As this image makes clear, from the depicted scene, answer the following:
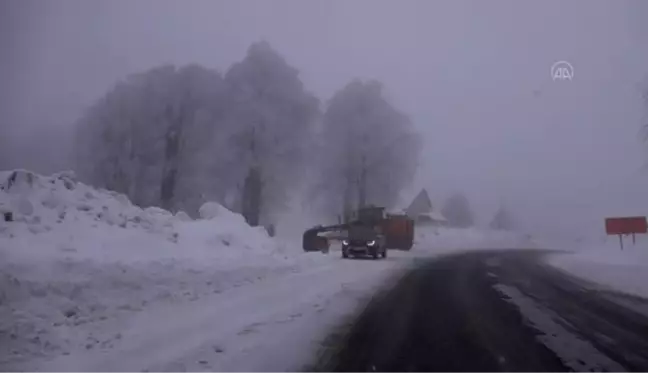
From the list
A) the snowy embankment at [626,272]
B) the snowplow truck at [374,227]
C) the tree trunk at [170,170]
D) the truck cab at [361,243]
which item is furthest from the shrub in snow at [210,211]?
the tree trunk at [170,170]

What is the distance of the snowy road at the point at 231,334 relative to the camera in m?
7.63

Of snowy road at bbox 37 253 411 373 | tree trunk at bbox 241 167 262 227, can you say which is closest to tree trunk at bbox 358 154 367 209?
tree trunk at bbox 241 167 262 227

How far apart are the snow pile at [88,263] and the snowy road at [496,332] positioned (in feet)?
13.6

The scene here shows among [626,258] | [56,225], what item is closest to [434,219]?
[626,258]

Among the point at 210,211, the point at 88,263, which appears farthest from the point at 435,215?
the point at 88,263

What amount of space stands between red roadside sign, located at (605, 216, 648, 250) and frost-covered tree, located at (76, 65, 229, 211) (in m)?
25.4

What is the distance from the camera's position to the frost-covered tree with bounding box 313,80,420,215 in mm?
50188

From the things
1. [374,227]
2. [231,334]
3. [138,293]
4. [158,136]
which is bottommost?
[231,334]

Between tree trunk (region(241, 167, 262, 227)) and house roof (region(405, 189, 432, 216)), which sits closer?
tree trunk (region(241, 167, 262, 227))

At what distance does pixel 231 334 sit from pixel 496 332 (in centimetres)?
444

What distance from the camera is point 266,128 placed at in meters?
41.9

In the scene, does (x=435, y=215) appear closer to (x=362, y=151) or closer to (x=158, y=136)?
(x=362, y=151)

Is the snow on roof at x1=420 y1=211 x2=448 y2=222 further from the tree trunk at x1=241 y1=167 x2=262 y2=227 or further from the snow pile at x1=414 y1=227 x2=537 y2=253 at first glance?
the tree trunk at x1=241 y1=167 x2=262 y2=227

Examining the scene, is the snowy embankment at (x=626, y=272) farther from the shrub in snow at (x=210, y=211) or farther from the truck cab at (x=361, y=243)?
the shrub in snow at (x=210, y=211)
